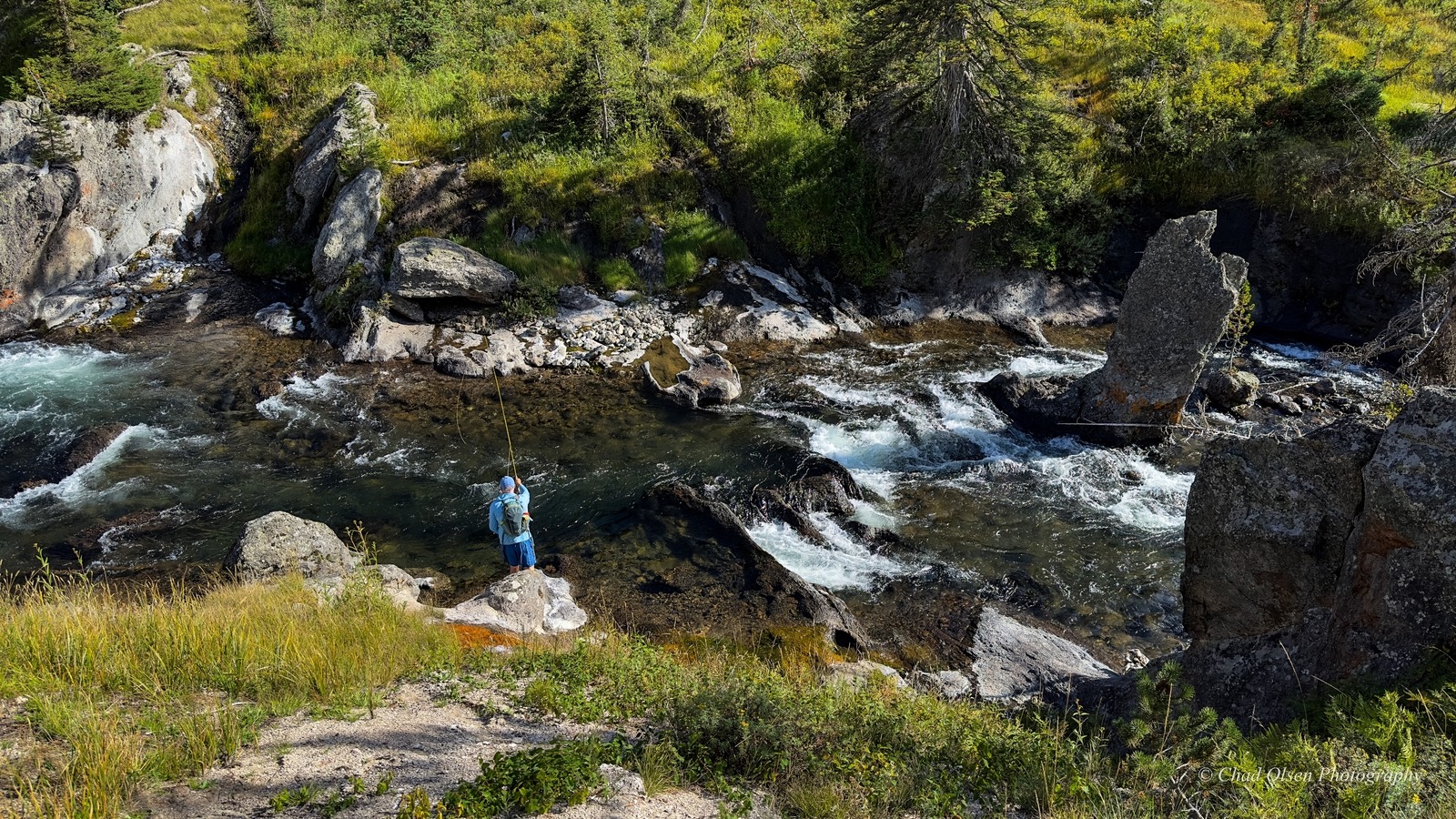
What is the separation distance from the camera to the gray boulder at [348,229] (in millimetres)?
20609

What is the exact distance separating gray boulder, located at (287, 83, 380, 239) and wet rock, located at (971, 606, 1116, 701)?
2234 cm

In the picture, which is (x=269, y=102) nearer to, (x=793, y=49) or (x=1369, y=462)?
(x=793, y=49)

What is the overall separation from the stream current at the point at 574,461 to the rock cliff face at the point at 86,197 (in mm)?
2956

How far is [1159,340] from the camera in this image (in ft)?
45.1

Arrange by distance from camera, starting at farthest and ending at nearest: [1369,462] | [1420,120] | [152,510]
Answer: [1420,120] → [152,510] → [1369,462]

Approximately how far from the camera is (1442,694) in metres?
4.54

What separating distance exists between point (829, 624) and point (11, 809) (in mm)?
7613

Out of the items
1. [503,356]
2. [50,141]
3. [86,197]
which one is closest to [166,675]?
[503,356]

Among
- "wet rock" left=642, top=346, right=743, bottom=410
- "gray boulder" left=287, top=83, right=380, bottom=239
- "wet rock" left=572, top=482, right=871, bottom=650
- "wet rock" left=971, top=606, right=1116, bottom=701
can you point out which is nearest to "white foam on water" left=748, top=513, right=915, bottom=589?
"wet rock" left=572, top=482, right=871, bottom=650

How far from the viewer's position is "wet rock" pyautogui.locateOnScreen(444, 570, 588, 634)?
8.57 metres

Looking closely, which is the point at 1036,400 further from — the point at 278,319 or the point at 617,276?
the point at 278,319

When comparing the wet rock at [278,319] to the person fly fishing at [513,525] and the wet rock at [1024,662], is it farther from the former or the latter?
the wet rock at [1024,662]

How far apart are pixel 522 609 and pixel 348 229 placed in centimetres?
1634

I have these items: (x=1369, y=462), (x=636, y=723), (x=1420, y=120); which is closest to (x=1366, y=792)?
(x=1369, y=462)
